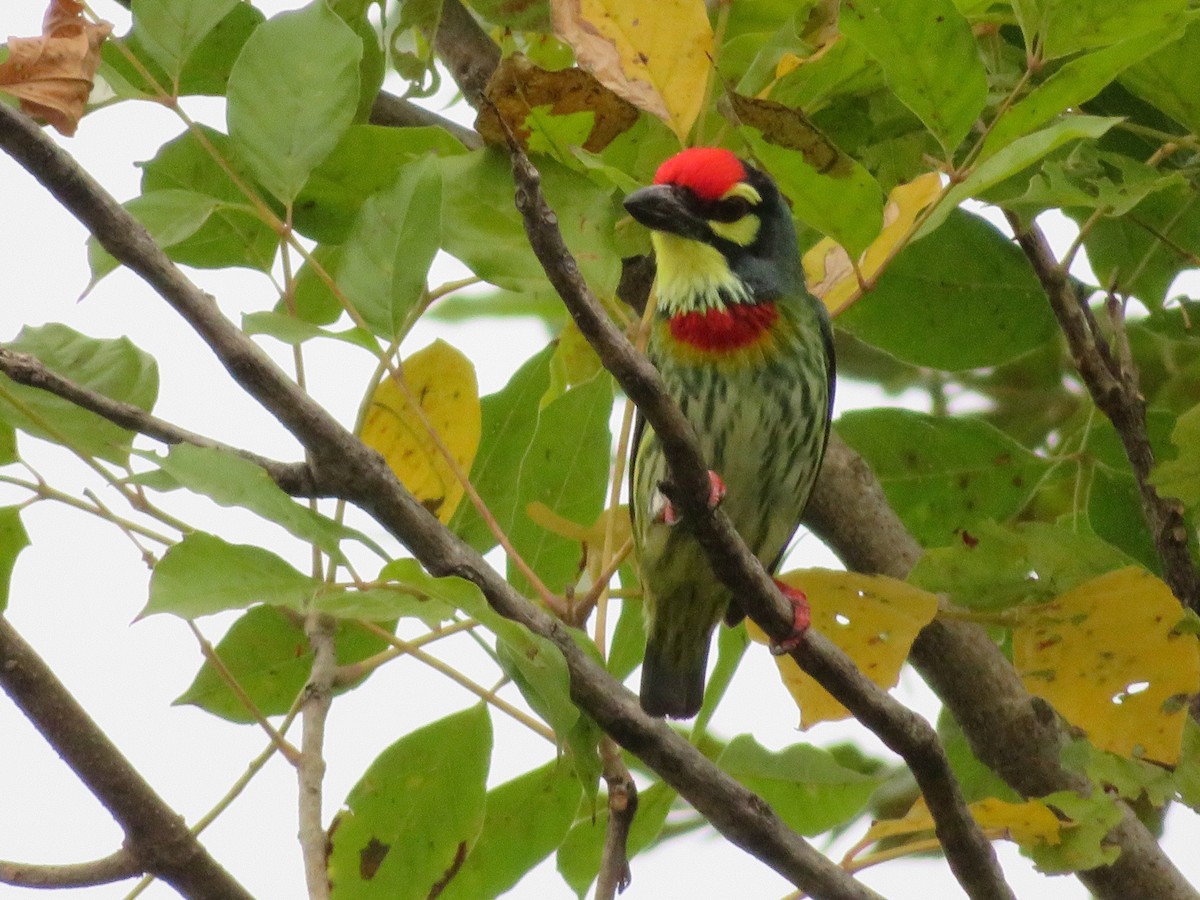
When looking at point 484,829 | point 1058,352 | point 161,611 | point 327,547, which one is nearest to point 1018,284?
point 1058,352

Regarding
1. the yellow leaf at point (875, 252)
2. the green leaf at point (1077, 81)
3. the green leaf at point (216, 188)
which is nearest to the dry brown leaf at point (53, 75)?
the green leaf at point (216, 188)

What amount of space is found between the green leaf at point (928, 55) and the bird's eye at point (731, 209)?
0.82 metres

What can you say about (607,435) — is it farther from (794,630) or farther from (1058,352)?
(1058,352)

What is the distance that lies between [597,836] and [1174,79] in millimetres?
1405

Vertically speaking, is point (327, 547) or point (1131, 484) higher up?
point (1131, 484)

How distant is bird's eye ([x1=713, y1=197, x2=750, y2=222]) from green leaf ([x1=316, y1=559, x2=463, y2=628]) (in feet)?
4.54

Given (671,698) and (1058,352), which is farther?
(1058,352)

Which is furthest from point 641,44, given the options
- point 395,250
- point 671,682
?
point 671,682

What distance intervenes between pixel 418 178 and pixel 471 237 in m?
0.20

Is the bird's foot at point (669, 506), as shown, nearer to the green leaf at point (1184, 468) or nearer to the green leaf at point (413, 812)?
the green leaf at point (413, 812)

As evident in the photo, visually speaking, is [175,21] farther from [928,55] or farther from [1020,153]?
[1020,153]

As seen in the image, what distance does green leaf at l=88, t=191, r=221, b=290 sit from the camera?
2029mm

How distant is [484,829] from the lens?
2.39 metres

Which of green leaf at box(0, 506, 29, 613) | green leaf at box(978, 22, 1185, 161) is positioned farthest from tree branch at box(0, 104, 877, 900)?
green leaf at box(978, 22, 1185, 161)
